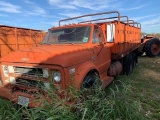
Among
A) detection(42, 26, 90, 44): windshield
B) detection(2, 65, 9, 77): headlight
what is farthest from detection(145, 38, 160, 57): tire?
detection(2, 65, 9, 77): headlight

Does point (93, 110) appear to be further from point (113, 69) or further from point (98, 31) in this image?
point (113, 69)

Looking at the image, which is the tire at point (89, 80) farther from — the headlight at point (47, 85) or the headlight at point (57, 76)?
the headlight at point (47, 85)

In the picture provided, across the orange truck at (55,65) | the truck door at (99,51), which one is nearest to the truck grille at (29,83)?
the orange truck at (55,65)

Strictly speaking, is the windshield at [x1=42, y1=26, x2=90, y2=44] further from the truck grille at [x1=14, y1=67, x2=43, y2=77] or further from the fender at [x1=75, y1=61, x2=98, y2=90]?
the truck grille at [x1=14, y1=67, x2=43, y2=77]

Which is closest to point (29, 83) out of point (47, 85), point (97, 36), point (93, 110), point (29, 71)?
point (29, 71)

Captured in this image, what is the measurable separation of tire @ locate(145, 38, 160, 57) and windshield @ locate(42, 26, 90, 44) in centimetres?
1010

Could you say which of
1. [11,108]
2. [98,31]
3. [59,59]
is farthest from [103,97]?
[98,31]

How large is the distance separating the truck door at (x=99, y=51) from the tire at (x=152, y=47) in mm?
9112

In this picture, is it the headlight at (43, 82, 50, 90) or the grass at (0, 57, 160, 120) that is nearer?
the grass at (0, 57, 160, 120)

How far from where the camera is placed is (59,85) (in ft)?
9.90

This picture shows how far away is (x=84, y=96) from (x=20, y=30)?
5671 millimetres

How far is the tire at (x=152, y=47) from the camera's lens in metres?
13.1

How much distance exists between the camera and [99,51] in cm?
454

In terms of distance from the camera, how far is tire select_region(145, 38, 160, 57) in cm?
1311
